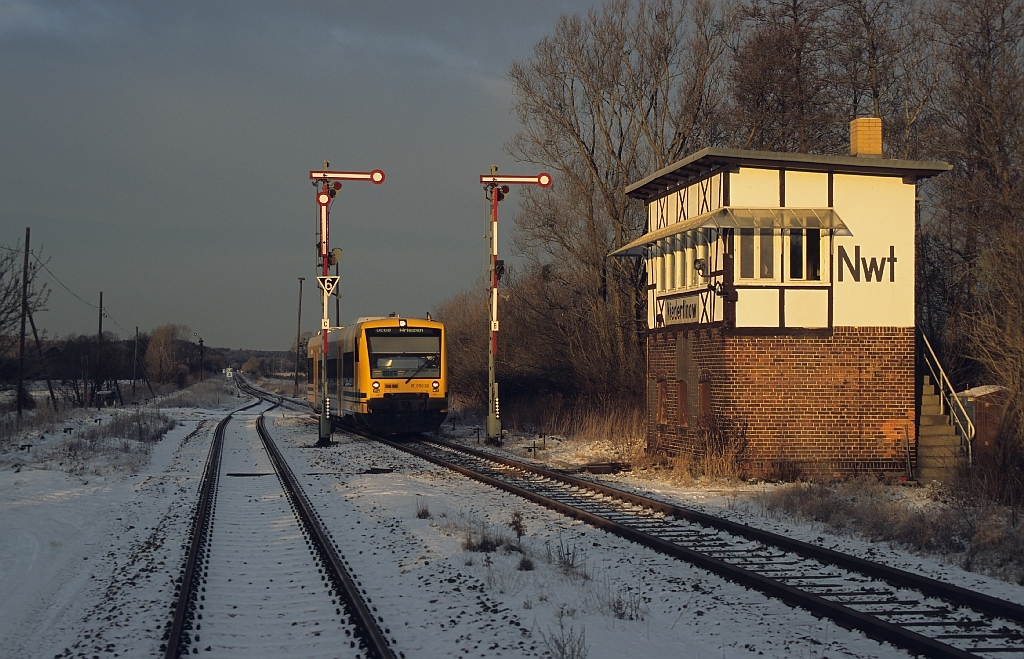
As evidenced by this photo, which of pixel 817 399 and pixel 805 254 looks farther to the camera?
pixel 805 254

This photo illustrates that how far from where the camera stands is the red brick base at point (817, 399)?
53.6 feet

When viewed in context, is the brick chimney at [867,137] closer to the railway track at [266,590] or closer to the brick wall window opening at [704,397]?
the brick wall window opening at [704,397]

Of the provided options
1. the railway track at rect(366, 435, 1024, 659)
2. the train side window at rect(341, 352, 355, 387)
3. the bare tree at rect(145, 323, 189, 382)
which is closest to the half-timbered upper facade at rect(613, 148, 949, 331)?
the railway track at rect(366, 435, 1024, 659)

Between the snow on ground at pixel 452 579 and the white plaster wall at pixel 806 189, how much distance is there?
5.39m

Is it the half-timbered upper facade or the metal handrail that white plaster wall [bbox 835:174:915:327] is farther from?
the metal handrail

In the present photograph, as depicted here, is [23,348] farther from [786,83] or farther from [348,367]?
[786,83]

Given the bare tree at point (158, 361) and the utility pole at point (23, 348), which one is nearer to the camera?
the utility pole at point (23, 348)

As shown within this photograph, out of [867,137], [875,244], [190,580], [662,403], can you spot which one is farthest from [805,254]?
[190,580]

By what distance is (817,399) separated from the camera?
16.5m

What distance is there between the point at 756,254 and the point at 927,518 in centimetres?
651

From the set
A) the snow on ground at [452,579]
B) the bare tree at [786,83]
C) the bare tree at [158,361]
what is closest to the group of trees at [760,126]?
the bare tree at [786,83]

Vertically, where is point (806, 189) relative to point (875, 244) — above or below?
above

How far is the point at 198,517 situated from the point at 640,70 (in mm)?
23217

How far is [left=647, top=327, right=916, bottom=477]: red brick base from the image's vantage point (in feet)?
53.6
